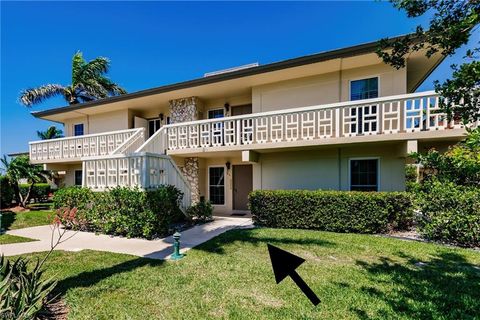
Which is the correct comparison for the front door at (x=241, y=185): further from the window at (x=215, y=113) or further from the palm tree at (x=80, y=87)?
the palm tree at (x=80, y=87)

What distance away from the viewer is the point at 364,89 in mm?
10453

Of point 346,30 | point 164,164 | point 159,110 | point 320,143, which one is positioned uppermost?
point 346,30

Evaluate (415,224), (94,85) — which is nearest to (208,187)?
(415,224)

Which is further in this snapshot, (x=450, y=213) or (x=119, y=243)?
(x=119, y=243)

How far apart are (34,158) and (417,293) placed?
21511mm

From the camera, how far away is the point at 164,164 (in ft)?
32.8

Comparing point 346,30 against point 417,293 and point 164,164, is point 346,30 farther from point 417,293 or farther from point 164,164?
point 417,293

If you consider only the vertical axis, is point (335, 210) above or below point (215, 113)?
below

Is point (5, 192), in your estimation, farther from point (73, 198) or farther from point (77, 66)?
point (77, 66)

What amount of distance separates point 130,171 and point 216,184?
218 inches

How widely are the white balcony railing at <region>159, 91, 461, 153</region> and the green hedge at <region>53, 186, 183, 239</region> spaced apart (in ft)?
8.61

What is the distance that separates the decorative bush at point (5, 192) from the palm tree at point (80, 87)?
8074 millimetres

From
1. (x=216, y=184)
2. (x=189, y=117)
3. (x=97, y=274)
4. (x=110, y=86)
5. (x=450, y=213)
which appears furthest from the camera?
(x=110, y=86)

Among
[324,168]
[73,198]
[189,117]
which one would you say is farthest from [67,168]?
[324,168]
